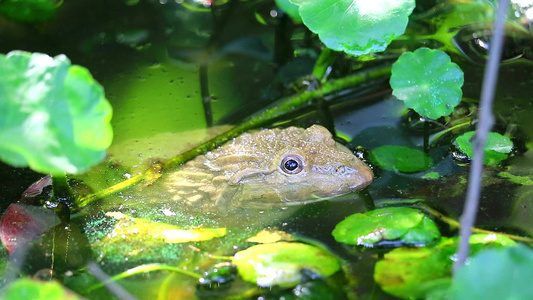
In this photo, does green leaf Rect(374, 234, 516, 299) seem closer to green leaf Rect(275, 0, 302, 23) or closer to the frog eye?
the frog eye

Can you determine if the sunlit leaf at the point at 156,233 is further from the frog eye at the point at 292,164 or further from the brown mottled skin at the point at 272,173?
the frog eye at the point at 292,164

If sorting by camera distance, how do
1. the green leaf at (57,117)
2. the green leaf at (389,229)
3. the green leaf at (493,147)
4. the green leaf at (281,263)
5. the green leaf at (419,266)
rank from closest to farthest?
1. the green leaf at (57,117)
2. the green leaf at (419,266)
3. the green leaf at (281,263)
4. the green leaf at (389,229)
5. the green leaf at (493,147)

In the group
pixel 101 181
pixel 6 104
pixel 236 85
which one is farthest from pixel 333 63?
pixel 6 104

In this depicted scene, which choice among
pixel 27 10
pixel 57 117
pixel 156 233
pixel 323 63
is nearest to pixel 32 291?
pixel 57 117

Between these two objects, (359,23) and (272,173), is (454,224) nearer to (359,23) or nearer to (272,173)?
(272,173)

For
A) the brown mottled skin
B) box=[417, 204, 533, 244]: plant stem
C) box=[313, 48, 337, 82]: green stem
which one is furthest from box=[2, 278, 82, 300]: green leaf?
box=[313, 48, 337, 82]: green stem

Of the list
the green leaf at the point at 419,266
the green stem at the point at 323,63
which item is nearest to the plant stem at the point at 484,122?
the green leaf at the point at 419,266

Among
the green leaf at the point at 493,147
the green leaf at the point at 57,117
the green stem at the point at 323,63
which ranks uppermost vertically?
the green leaf at the point at 57,117
